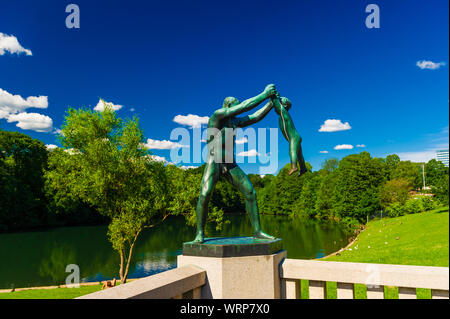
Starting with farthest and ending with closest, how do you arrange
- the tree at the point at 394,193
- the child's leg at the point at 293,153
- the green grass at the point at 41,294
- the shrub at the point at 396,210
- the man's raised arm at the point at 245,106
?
1. the tree at the point at 394,193
2. the shrub at the point at 396,210
3. the green grass at the point at 41,294
4. the child's leg at the point at 293,153
5. the man's raised arm at the point at 245,106

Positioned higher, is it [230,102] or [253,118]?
[230,102]

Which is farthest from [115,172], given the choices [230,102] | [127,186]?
[230,102]

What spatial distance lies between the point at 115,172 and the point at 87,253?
14.1m

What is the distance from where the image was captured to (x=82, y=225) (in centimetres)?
5031

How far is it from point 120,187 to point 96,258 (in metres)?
10.7

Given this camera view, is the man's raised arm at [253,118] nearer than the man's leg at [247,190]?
No

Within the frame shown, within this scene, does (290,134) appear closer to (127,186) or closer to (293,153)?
(293,153)

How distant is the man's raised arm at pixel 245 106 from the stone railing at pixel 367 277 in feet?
6.91

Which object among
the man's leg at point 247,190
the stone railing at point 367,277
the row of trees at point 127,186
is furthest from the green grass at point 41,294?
the stone railing at point 367,277

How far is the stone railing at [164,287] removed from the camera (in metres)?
2.88

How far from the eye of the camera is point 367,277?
344 centimetres

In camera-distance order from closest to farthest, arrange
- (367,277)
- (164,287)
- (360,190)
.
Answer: (164,287) < (367,277) < (360,190)

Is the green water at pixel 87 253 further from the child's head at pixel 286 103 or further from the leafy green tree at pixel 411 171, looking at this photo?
the leafy green tree at pixel 411 171
